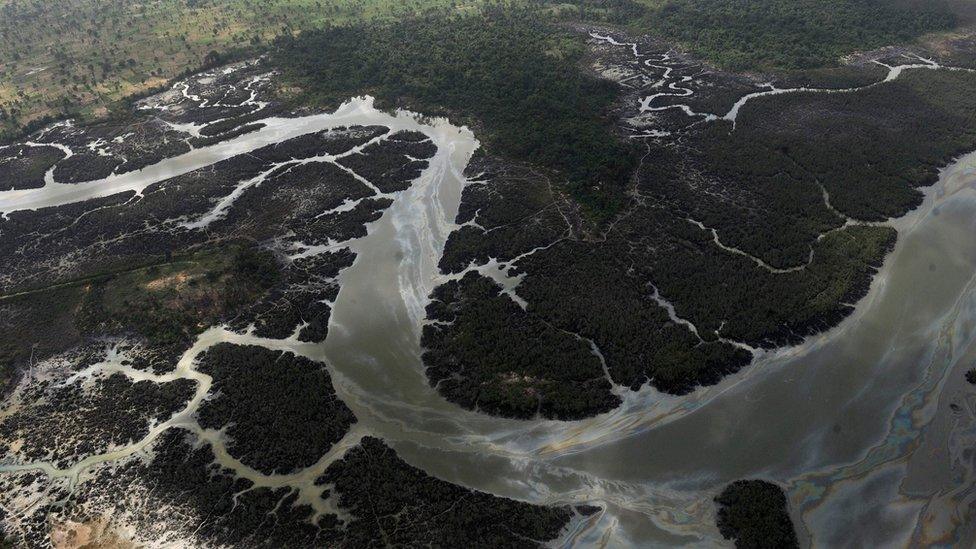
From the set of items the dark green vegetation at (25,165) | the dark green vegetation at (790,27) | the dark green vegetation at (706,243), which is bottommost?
the dark green vegetation at (25,165)

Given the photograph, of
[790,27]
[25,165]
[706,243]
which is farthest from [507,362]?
[790,27]

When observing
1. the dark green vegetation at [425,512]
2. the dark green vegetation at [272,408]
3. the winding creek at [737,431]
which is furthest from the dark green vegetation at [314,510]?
the dark green vegetation at [272,408]

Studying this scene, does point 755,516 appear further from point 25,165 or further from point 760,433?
point 25,165

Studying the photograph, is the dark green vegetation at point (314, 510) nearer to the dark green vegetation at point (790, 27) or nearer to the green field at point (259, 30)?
the green field at point (259, 30)

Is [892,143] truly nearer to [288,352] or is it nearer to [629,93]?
[629,93]

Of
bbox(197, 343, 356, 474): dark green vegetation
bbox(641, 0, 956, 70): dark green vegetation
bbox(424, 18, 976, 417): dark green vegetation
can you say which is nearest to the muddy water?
bbox(424, 18, 976, 417): dark green vegetation
